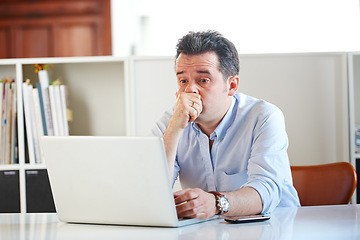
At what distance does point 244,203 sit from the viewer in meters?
1.64

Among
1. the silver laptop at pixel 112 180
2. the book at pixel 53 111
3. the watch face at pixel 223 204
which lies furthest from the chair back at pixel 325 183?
the book at pixel 53 111

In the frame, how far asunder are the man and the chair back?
0.83 feet

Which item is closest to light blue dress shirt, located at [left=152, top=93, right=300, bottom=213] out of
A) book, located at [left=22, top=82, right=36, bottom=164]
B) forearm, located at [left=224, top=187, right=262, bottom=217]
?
forearm, located at [left=224, top=187, right=262, bottom=217]

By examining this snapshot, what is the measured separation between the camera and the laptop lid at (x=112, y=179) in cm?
141

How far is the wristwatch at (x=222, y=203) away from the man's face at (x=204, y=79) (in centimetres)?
55

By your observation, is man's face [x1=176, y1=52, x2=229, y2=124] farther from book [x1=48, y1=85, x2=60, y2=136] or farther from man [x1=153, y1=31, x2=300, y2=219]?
book [x1=48, y1=85, x2=60, y2=136]

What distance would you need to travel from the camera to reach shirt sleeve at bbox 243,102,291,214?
1741mm

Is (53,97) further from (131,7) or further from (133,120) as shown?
(131,7)

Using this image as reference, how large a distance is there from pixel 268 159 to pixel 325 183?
1.70ft

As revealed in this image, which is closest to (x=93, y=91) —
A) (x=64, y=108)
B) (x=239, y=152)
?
(x=64, y=108)

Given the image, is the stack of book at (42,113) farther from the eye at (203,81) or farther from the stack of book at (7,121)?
the eye at (203,81)

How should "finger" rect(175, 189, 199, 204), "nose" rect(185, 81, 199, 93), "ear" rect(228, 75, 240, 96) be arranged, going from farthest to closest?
"ear" rect(228, 75, 240, 96) → "nose" rect(185, 81, 199, 93) → "finger" rect(175, 189, 199, 204)

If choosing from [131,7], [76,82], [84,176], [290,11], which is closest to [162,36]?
[131,7]

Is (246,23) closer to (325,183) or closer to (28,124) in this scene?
(28,124)
